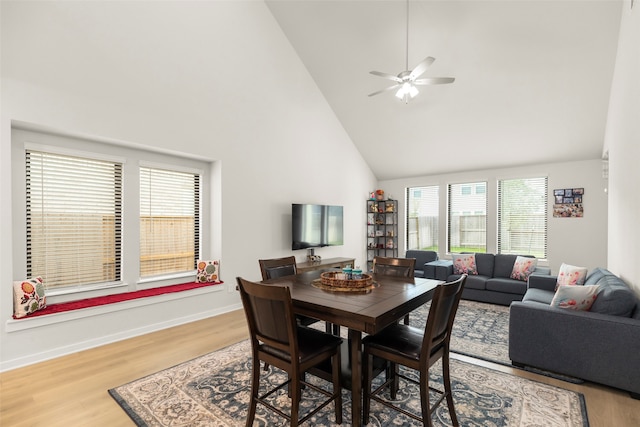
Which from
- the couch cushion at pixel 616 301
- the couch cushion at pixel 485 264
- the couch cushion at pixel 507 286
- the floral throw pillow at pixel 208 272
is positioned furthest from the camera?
the couch cushion at pixel 485 264

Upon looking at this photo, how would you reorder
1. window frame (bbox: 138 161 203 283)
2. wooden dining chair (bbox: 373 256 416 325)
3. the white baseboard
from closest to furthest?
1. the white baseboard
2. wooden dining chair (bbox: 373 256 416 325)
3. window frame (bbox: 138 161 203 283)

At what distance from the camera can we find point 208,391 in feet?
8.00

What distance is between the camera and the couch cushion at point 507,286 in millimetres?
4711

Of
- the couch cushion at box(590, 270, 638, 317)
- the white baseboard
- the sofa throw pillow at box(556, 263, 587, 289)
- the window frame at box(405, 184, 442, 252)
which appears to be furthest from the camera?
the window frame at box(405, 184, 442, 252)

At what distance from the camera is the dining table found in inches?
70.2

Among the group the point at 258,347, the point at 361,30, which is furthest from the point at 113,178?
the point at 361,30

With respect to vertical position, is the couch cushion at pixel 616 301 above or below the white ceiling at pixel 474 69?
below

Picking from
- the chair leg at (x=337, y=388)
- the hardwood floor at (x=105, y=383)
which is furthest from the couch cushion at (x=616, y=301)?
the chair leg at (x=337, y=388)

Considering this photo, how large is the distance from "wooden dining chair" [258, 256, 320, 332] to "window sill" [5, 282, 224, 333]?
5.28 ft

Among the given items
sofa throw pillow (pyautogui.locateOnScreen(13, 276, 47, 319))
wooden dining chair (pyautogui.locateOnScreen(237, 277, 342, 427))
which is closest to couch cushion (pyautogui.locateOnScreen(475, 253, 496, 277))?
wooden dining chair (pyautogui.locateOnScreen(237, 277, 342, 427))

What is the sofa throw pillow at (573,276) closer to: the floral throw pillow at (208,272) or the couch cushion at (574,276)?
the couch cushion at (574,276)

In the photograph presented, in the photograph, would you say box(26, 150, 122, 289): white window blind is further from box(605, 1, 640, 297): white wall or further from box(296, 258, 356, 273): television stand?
box(605, 1, 640, 297): white wall

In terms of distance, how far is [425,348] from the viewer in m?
1.82

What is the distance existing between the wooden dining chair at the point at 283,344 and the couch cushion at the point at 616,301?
224 cm
